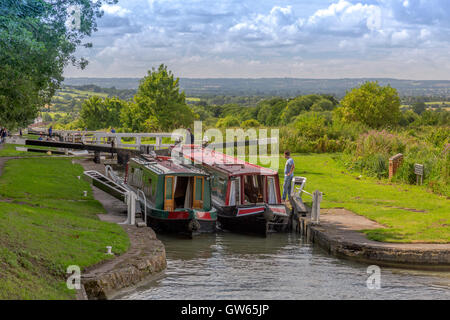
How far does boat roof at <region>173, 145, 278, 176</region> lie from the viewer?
1864 cm

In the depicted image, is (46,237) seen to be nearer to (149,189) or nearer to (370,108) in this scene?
(149,189)

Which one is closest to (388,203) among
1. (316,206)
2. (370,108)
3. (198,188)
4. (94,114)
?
(316,206)

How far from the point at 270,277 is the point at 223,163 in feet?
24.0

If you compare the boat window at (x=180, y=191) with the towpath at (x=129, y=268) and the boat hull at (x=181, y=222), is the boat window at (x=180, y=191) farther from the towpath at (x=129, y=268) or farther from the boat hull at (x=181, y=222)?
the towpath at (x=129, y=268)

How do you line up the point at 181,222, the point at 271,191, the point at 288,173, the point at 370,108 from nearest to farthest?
1. the point at 181,222
2. the point at 271,191
3. the point at 288,173
4. the point at 370,108

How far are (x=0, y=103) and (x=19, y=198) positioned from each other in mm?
6214

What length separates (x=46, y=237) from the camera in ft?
38.3

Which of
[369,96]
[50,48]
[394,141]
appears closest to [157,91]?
[369,96]

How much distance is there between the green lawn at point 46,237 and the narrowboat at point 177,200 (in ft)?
5.96

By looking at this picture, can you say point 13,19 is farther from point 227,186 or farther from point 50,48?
point 227,186

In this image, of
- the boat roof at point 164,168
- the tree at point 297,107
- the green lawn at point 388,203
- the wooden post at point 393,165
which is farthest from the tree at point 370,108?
the tree at point 297,107

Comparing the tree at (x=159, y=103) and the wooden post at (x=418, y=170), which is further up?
the tree at (x=159, y=103)

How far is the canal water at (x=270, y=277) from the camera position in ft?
38.1
